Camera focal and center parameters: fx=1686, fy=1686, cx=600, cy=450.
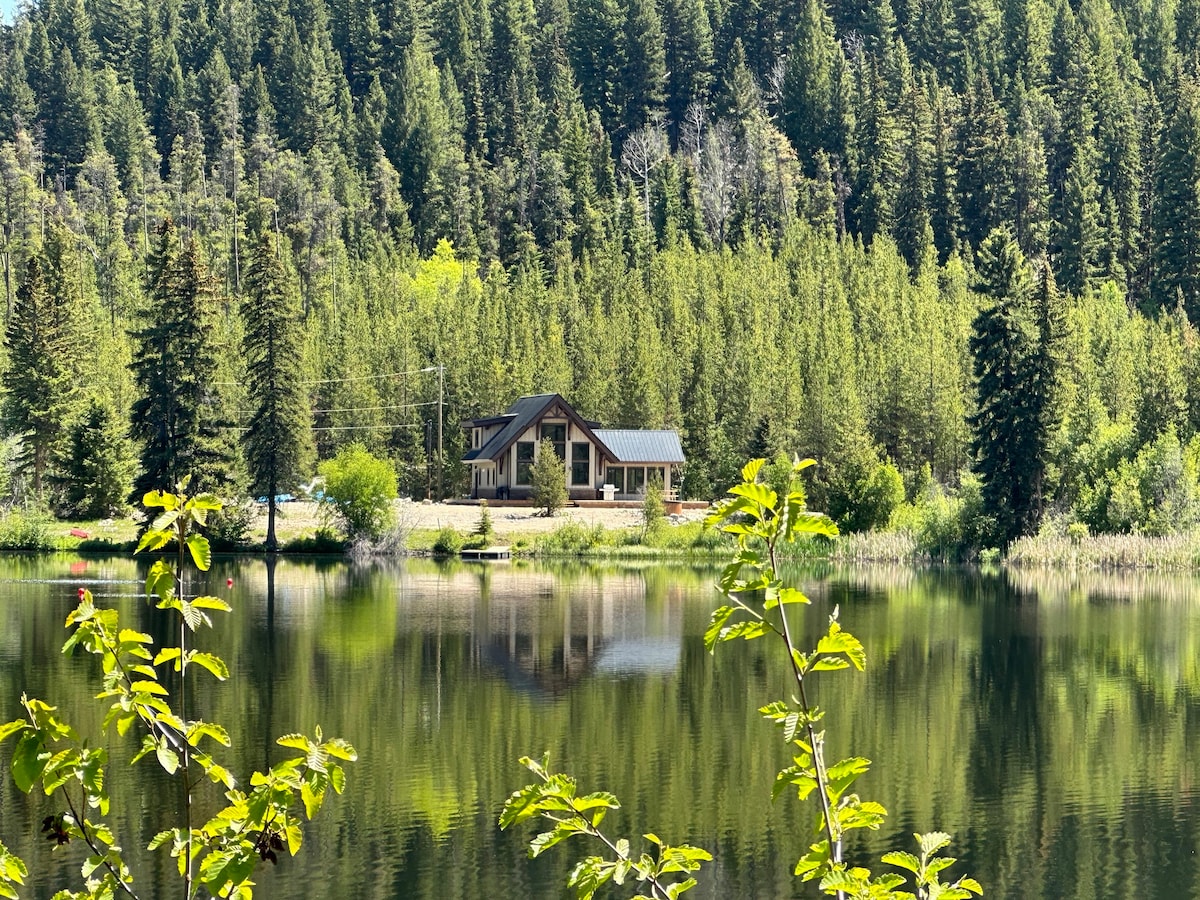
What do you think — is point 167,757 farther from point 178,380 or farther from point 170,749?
point 178,380

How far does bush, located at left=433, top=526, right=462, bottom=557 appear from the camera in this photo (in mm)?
65750

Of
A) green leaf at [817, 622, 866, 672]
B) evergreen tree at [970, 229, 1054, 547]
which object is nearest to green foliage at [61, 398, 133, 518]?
evergreen tree at [970, 229, 1054, 547]

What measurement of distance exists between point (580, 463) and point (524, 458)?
2631mm

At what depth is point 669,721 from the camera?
2856 centimetres

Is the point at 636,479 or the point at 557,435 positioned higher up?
the point at 557,435

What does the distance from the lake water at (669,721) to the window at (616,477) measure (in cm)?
2796

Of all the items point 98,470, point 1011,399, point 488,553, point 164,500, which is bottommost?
point 488,553

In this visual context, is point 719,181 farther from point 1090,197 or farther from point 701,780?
point 701,780

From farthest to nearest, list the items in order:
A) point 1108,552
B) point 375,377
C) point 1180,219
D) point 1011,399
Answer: point 1180,219 → point 375,377 → point 1011,399 → point 1108,552

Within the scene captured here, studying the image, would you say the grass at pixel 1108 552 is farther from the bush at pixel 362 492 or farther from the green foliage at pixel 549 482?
the bush at pixel 362 492

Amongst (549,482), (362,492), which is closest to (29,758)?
(362,492)

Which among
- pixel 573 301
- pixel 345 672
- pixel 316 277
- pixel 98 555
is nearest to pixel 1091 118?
pixel 573 301

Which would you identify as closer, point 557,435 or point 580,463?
point 557,435

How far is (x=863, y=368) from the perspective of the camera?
84.2 m
